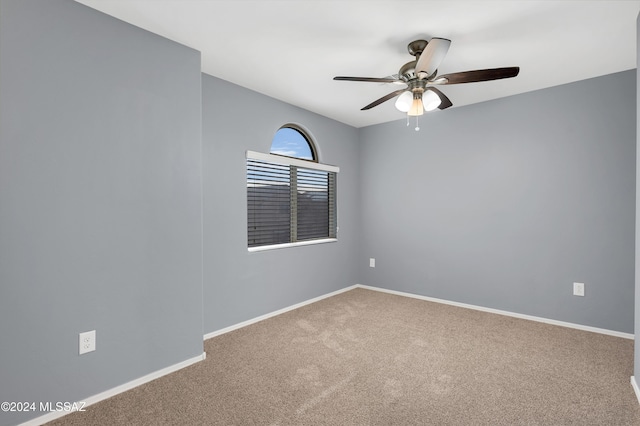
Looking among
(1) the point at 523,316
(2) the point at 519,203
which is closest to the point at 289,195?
(2) the point at 519,203

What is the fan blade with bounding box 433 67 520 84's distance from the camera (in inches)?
80.4

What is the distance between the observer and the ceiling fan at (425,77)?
2.04 m

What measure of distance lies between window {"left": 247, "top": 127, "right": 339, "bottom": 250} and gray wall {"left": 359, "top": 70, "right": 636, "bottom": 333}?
80cm

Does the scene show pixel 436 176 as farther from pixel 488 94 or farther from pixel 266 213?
pixel 266 213

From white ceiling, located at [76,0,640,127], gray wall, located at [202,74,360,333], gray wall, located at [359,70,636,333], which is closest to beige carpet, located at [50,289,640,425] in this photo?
gray wall, located at [202,74,360,333]

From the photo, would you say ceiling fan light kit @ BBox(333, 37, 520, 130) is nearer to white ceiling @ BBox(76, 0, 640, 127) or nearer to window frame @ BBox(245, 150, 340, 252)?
white ceiling @ BBox(76, 0, 640, 127)

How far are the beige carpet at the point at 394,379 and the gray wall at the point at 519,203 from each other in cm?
48

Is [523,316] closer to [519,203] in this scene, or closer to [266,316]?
[519,203]

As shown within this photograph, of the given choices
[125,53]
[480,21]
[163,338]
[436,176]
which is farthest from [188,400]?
[436,176]

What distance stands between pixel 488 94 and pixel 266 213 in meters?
2.77

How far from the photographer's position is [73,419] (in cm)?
179

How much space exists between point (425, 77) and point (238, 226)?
2.14 meters

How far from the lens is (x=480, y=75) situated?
84.5 inches

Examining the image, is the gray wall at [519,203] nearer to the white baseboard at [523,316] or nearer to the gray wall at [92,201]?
the white baseboard at [523,316]
